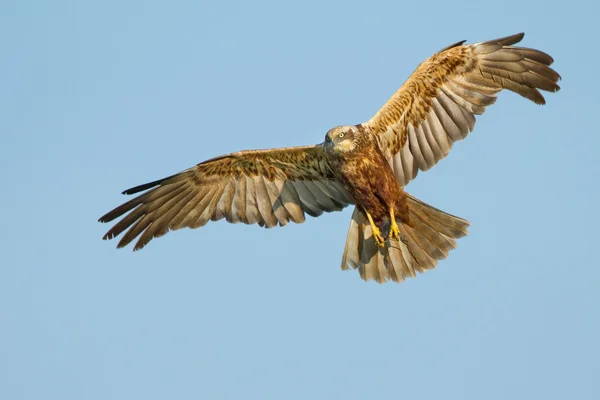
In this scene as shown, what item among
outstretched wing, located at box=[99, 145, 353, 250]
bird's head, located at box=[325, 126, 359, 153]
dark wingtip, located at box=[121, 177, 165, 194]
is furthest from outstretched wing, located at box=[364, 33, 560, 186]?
dark wingtip, located at box=[121, 177, 165, 194]

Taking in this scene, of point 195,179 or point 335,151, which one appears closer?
point 335,151

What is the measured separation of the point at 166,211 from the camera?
1412 cm

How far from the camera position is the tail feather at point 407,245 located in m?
13.7

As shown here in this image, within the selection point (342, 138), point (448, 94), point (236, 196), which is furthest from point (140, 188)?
point (448, 94)

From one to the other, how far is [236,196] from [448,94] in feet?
10.2

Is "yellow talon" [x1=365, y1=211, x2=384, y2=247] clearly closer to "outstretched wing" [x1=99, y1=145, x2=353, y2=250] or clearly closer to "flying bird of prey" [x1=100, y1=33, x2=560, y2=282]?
"flying bird of prey" [x1=100, y1=33, x2=560, y2=282]

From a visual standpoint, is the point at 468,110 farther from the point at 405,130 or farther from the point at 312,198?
the point at 312,198

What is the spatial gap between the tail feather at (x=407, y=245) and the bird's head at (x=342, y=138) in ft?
3.97

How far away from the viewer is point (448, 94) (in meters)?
13.5

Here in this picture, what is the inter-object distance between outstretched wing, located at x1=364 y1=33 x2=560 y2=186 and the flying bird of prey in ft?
0.04

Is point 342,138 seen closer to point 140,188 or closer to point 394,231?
point 394,231

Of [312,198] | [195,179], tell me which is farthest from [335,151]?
[195,179]

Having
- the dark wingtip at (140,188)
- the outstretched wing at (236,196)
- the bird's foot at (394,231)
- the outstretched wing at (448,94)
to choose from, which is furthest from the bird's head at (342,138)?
the dark wingtip at (140,188)

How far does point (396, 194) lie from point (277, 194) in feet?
5.71
